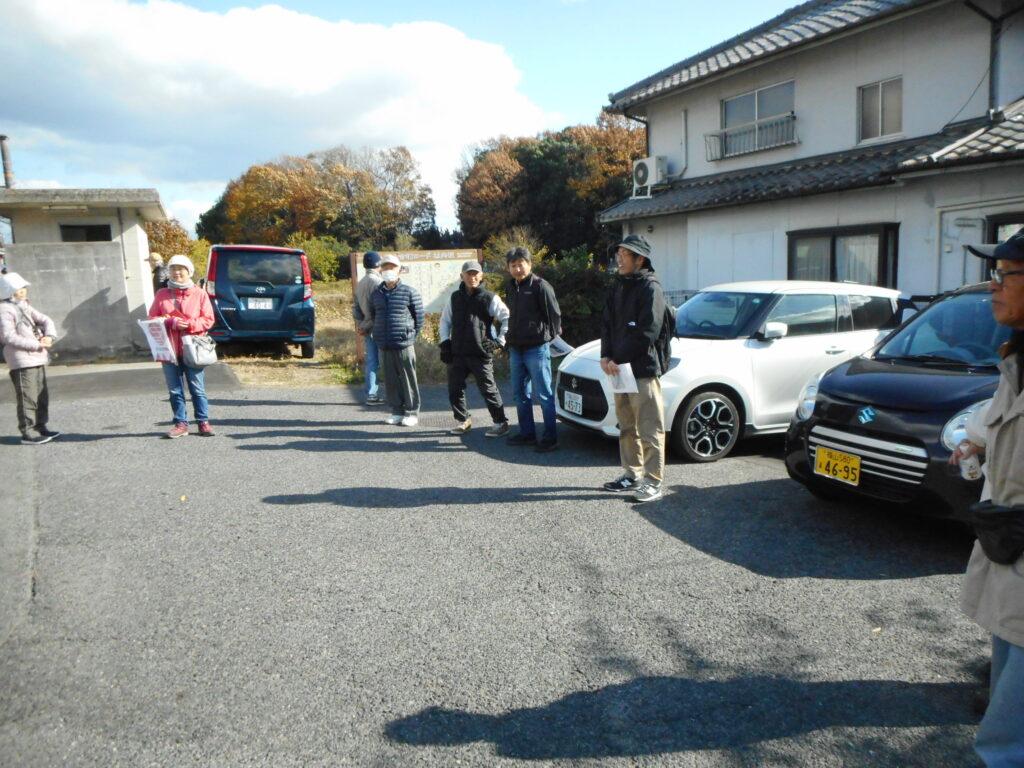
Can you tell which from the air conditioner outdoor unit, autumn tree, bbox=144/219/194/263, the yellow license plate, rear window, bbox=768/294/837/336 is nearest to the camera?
the yellow license plate

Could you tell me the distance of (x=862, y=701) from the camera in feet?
9.26

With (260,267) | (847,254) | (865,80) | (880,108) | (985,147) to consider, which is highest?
(865,80)

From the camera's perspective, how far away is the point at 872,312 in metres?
7.05

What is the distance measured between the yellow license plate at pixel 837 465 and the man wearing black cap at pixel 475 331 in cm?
319

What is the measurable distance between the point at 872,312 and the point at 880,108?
6768mm

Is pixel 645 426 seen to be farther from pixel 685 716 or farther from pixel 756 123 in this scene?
pixel 756 123

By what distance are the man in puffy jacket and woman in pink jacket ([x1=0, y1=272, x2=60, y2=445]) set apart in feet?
10.2

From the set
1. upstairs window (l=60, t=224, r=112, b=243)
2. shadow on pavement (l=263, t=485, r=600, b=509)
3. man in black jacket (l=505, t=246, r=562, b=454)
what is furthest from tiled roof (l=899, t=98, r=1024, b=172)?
upstairs window (l=60, t=224, r=112, b=243)

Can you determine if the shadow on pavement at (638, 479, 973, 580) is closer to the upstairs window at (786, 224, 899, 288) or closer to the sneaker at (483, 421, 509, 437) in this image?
the sneaker at (483, 421, 509, 437)

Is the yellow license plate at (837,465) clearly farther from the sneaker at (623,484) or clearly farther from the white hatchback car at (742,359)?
the white hatchback car at (742,359)

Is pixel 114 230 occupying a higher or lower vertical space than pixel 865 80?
lower

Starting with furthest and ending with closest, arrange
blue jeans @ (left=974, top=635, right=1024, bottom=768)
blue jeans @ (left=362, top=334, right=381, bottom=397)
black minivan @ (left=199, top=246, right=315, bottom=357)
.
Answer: black minivan @ (left=199, top=246, right=315, bottom=357)
blue jeans @ (left=362, top=334, right=381, bottom=397)
blue jeans @ (left=974, top=635, right=1024, bottom=768)

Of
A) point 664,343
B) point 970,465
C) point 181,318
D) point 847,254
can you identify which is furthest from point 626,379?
point 847,254

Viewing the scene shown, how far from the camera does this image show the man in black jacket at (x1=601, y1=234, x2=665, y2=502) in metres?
5.06
